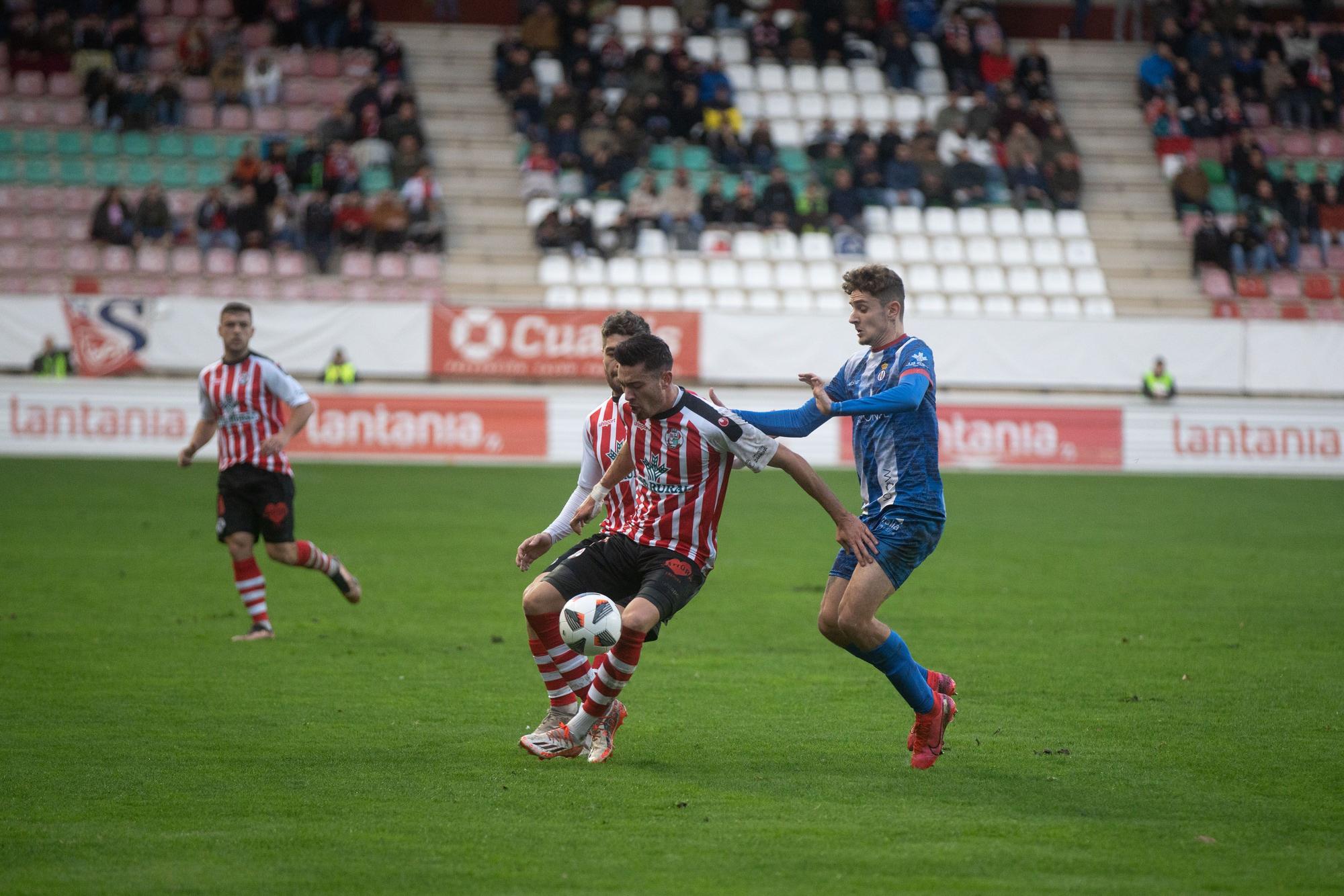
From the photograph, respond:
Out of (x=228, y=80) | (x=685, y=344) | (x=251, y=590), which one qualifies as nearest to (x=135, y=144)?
(x=228, y=80)

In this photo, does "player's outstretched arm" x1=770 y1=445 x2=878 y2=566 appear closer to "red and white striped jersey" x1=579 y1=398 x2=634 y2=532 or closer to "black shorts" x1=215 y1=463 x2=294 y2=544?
"red and white striped jersey" x1=579 y1=398 x2=634 y2=532

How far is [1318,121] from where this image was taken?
1185 inches

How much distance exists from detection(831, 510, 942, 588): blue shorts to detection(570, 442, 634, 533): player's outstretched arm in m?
1.02

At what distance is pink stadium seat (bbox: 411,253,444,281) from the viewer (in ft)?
84.9

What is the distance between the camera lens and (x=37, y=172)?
26.8 meters

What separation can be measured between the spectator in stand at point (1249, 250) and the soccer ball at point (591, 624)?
24.1 meters

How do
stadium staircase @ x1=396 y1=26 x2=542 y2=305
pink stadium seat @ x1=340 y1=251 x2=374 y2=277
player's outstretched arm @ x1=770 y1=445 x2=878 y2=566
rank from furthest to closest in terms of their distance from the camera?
stadium staircase @ x1=396 y1=26 x2=542 y2=305 → pink stadium seat @ x1=340 y1=251 x2=374 y2=277 → player's outstretched arm @ x1=770 y1=445 x2=878 y2=566

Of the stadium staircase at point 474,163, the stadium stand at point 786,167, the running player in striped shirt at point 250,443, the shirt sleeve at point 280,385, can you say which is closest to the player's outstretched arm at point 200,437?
the running player in striped shirt at point 250,443

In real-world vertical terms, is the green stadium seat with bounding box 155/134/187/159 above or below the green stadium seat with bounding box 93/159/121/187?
above

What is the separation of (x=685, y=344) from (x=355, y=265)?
6151 millimetres

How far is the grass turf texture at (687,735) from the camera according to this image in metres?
4.80

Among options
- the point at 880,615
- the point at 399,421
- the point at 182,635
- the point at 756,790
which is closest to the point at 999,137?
the point at 399,421

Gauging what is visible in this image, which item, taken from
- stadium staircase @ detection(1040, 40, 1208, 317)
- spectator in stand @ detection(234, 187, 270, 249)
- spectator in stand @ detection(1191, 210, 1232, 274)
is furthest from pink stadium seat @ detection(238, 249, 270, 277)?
spectator in stand @ detection(1191, 210, 1232, 274)

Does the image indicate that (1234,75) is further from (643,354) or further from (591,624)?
(591,624)
